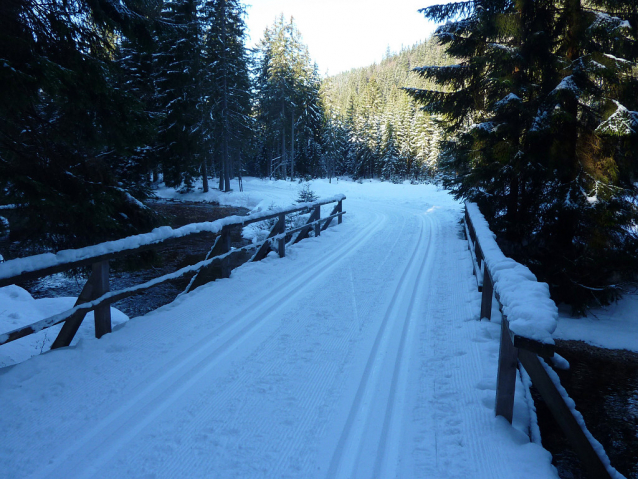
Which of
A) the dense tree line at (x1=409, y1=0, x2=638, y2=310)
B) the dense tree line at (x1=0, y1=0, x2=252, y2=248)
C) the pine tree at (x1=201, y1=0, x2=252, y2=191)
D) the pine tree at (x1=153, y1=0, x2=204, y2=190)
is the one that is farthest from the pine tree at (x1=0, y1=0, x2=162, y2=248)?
the pine tree at (x1=201, y1=0, x2=252, y2=191)

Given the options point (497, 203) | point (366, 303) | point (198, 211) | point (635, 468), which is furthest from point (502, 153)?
point (198, 211)

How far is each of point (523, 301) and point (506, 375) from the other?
0.70m

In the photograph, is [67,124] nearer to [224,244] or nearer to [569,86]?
[224,244]

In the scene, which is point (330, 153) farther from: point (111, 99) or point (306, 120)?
point (111, 99)

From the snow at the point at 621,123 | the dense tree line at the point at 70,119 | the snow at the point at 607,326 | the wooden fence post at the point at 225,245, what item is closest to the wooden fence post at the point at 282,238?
the wooden fence post at the point at 225,245

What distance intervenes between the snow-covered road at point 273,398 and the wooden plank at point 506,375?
12cm

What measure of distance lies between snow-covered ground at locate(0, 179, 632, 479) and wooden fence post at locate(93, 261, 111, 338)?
0.15 m

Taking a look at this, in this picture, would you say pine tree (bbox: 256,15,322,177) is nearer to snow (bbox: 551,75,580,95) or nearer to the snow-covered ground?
snow (bbox: 551,75,580,95)

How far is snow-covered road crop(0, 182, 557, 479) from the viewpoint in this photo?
107 inches

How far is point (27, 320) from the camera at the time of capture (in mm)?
6707

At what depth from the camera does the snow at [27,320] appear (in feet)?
18.8

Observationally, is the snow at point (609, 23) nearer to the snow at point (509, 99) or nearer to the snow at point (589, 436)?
the snow at point (509, 99)

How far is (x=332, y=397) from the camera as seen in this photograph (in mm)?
3543

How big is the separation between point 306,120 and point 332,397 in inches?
1814
